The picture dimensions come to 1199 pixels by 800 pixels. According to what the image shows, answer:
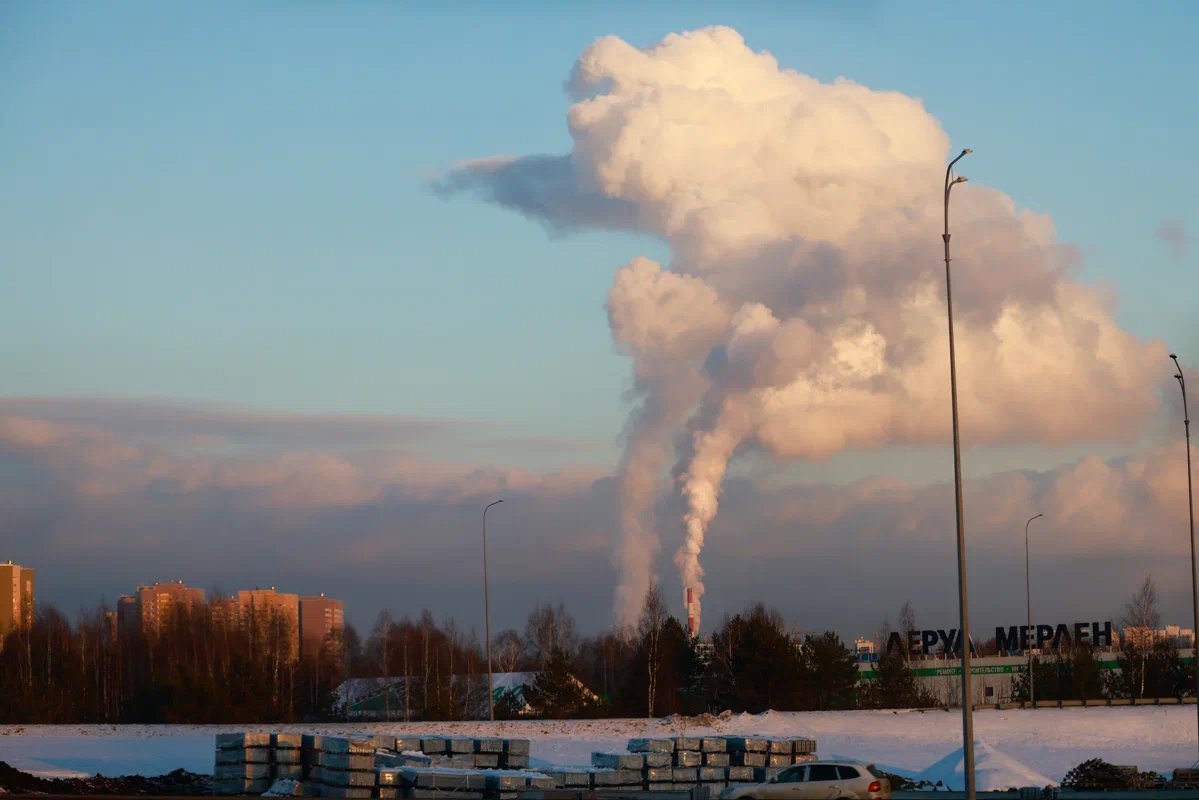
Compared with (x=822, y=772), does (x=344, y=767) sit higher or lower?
lower

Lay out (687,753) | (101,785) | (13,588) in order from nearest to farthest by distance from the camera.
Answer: (101,785), (687,753), (13,588)

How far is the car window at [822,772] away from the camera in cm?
3136

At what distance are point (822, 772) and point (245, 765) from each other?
16851mm

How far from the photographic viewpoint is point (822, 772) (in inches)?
1239

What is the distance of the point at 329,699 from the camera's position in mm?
96875

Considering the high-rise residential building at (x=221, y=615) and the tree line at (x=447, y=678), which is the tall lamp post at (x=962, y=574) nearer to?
the tree line at (x=447, y=678)

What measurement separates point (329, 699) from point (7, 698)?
2391cm

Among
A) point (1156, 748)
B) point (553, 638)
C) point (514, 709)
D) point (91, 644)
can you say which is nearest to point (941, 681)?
point (553, 638)

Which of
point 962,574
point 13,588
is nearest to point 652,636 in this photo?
point 962,574

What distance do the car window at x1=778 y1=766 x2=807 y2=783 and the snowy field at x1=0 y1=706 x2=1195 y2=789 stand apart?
13.4 metres

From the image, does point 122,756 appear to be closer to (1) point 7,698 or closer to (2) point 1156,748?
(1) point 7,698

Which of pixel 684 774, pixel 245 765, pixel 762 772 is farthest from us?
pixel 762 772

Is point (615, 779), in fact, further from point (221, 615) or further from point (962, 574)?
point (221, 615)

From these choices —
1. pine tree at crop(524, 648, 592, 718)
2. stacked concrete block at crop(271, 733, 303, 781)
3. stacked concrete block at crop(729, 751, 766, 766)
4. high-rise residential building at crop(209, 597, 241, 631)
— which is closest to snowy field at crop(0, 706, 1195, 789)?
stacked concrete block at crop(729, 751, 766, 766)
